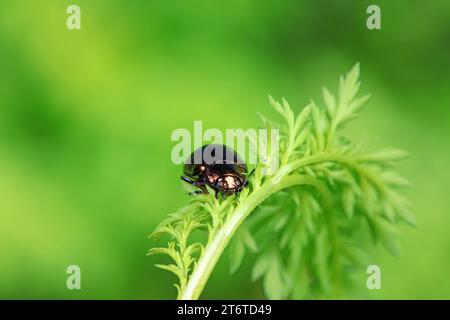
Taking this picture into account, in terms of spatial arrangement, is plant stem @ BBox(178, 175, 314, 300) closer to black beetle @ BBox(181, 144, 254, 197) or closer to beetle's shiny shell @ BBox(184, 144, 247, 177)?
black beetle @ BBox(181, 144, 254, 197)

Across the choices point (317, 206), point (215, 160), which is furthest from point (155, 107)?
point (317, 206)

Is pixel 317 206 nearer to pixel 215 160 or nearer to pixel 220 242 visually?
pixel 215 160

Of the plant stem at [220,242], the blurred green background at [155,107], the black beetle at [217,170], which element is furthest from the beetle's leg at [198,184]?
the blurred green background at [155,107]

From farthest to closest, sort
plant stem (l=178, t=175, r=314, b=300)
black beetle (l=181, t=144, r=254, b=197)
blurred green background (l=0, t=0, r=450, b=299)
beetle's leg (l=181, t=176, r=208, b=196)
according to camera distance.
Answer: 1. blurred green background (l=0, t=0, r=450, b=299)
2. beetle's leg (l=181, t=176, r=208, b=196)
3. black beetle (l=181, t=144, r=254, b=197)
4. plant stem (l=178, t=175, r=314, b=300)

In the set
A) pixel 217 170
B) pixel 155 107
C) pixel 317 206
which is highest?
pixel 155 107

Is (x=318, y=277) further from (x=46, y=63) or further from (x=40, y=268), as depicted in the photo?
(x=46, y=63)

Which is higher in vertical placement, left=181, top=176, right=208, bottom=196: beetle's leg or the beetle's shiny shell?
the beetle's shiny shell

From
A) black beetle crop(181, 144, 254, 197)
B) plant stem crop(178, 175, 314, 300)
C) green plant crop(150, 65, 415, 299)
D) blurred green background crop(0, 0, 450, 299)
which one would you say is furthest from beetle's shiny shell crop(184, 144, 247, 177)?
blurred green background crop(0, 0, 450, 299)
